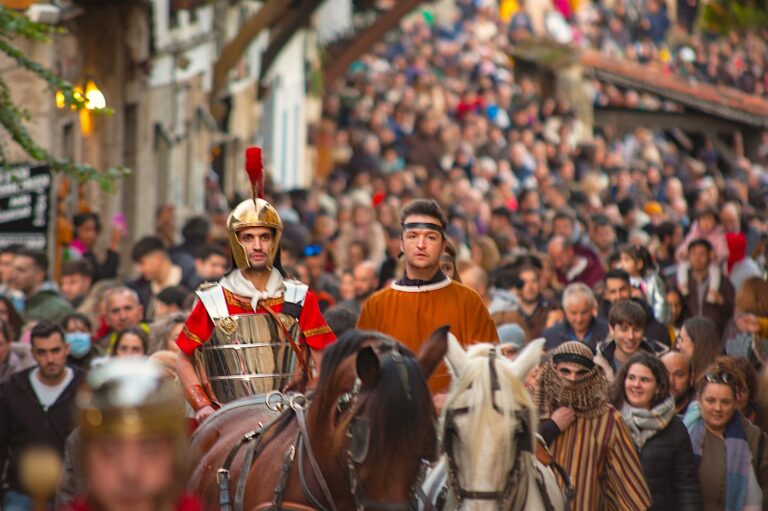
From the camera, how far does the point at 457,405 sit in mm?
7207

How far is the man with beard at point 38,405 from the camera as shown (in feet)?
39.3

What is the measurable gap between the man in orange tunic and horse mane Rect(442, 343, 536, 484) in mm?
1432

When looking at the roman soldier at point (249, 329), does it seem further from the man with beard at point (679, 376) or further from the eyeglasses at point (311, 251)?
the eyeglasses at point (311, 251)

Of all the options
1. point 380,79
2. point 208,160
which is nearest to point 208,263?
point 208,160

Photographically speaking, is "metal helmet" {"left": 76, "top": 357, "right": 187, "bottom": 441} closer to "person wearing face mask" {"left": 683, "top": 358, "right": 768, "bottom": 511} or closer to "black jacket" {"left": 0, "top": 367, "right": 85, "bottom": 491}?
"person wearing face mask" {"left": 683, "top": 358, "right": 768, "bottom": 511}

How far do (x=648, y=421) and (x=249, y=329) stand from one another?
2529 mm

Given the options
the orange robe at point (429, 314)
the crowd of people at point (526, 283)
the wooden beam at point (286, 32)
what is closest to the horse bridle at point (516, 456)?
the crowd of people at point (526, 283)

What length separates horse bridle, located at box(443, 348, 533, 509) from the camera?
7113 millimetres

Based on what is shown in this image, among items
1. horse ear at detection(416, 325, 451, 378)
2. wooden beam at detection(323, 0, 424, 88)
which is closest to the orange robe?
horse ear at detection(416, 325, 451, 378)

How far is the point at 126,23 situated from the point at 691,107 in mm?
17326

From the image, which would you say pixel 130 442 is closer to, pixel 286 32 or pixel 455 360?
pixel 455 360

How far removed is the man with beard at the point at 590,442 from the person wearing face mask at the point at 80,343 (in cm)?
469

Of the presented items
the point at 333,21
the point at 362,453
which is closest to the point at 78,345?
the point at 362,453

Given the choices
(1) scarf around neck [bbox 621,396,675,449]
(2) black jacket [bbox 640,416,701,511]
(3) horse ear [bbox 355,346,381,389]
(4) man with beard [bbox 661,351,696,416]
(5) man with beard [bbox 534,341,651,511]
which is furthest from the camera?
(4) man with beard [bbox 661,351,696,416]
